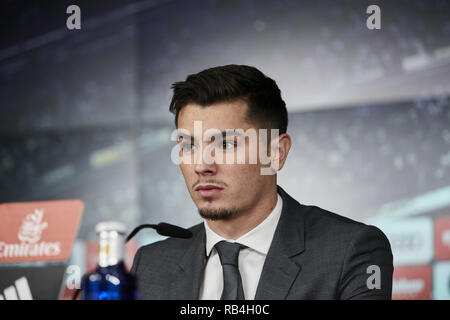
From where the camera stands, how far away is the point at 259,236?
1652 millimetres

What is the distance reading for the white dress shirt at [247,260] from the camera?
5.10ft

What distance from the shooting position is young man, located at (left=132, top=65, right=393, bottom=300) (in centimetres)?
152

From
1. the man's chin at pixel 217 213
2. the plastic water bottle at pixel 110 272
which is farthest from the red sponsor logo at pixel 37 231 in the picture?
the plastic water bottle at pixel 110 272

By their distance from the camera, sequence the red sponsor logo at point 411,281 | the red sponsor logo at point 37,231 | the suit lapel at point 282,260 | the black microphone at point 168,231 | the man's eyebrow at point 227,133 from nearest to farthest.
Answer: the black microphone at point 168,231, the suit lapel at point 282,260, the man's eyebrow at point 227,133, the red sponsor logo at point 37,231, the red sponsor logo at point 411,281

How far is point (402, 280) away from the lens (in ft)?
9.69

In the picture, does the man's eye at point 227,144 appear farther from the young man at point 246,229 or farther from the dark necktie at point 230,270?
the dark necktie at point 230,270

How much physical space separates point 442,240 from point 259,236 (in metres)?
1.61

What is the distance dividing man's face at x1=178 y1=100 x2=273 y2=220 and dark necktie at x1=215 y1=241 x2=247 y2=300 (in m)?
0.08

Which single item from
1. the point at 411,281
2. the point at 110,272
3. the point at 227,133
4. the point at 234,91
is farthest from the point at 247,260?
the point at 411,281

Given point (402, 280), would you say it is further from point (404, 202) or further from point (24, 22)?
point (24, 22)

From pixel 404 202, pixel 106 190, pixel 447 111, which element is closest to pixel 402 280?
pixel 404 202

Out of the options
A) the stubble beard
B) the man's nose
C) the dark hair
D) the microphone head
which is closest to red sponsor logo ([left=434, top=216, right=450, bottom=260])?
the dark hair

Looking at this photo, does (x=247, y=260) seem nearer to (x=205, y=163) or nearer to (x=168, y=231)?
(x=205, y=163)

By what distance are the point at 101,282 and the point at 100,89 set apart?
2313 millimetres
